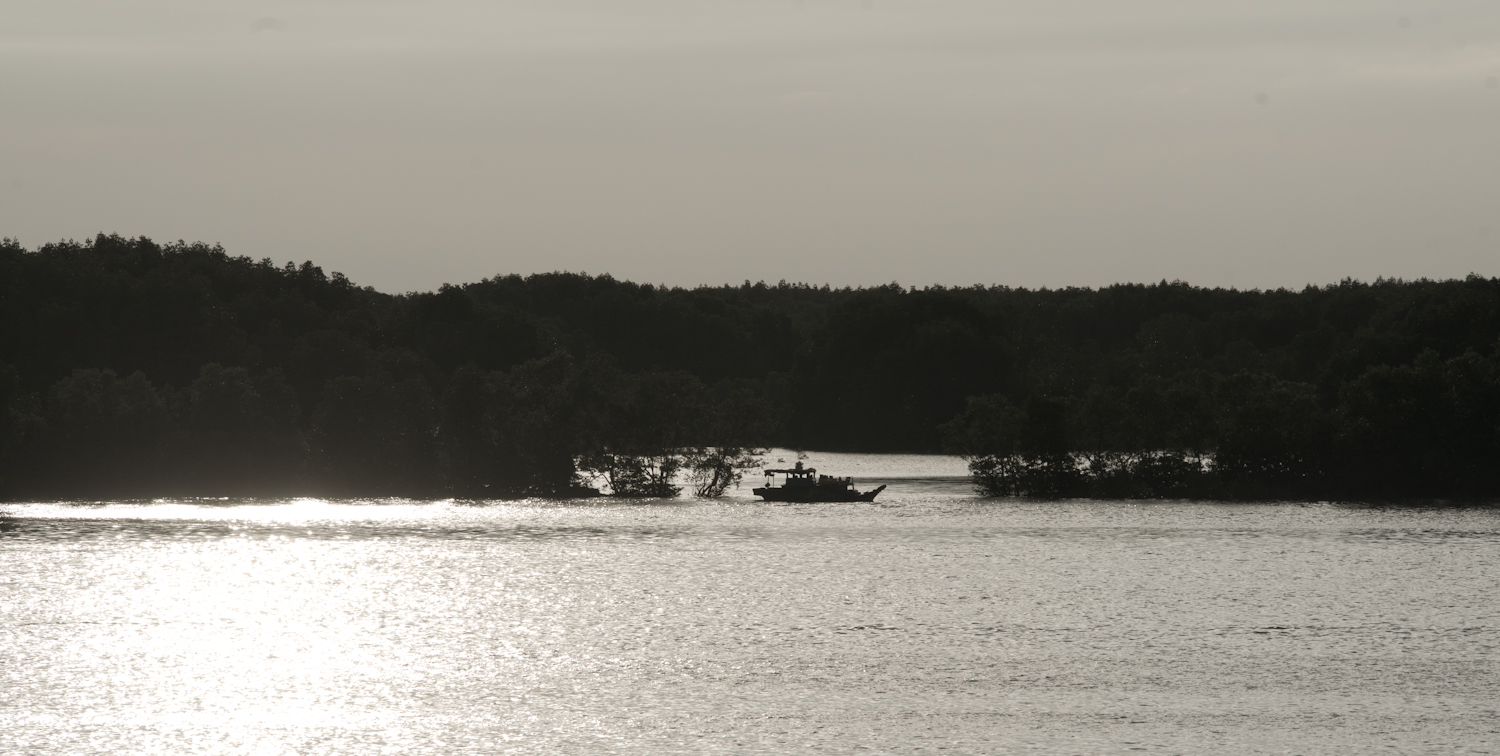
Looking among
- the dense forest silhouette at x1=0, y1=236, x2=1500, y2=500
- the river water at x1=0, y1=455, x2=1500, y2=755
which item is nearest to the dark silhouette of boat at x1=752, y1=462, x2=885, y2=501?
the dense forest silhouette at x1=0, y1=236, x2=1500, y2=500

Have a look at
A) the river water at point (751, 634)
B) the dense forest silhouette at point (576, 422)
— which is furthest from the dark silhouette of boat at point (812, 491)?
the river water at point (751, 634)

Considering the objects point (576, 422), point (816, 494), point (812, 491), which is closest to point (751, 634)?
point (576, 422)

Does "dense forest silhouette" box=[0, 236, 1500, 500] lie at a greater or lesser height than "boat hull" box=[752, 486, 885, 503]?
greater

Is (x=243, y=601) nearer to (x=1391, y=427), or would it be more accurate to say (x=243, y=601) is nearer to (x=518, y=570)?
(x=518, y=570)

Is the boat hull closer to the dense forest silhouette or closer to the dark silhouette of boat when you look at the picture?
the dark silhouette of boat

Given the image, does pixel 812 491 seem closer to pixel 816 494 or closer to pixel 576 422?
pixel 816 494

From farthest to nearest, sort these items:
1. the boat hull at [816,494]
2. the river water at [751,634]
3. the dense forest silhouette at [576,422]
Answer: the boat hull at [816,494] < the dense forest silhouette at [576,422] < the river water at [751,634]

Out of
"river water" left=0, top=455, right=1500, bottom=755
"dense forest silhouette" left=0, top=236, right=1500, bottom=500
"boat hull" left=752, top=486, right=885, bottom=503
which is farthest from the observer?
"boat hull" left=752, top=486, right=885, bottom=503

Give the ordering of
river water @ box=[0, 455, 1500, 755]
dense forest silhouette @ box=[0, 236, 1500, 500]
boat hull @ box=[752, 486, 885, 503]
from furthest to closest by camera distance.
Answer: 1. boat hull @ box=[752, 486, 885, 503]
2. dense forest silhouette @ box=[0, 236, 1500, 500]
3. river water @ box=[0, 455, 1500, 755]

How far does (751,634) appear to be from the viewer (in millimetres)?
56188

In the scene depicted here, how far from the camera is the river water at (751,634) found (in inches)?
1554

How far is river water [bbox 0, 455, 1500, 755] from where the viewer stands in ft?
129

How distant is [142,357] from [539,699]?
107017mm

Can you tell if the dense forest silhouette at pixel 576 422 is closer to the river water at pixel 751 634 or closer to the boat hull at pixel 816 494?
the boat hull at pixel 816 494
